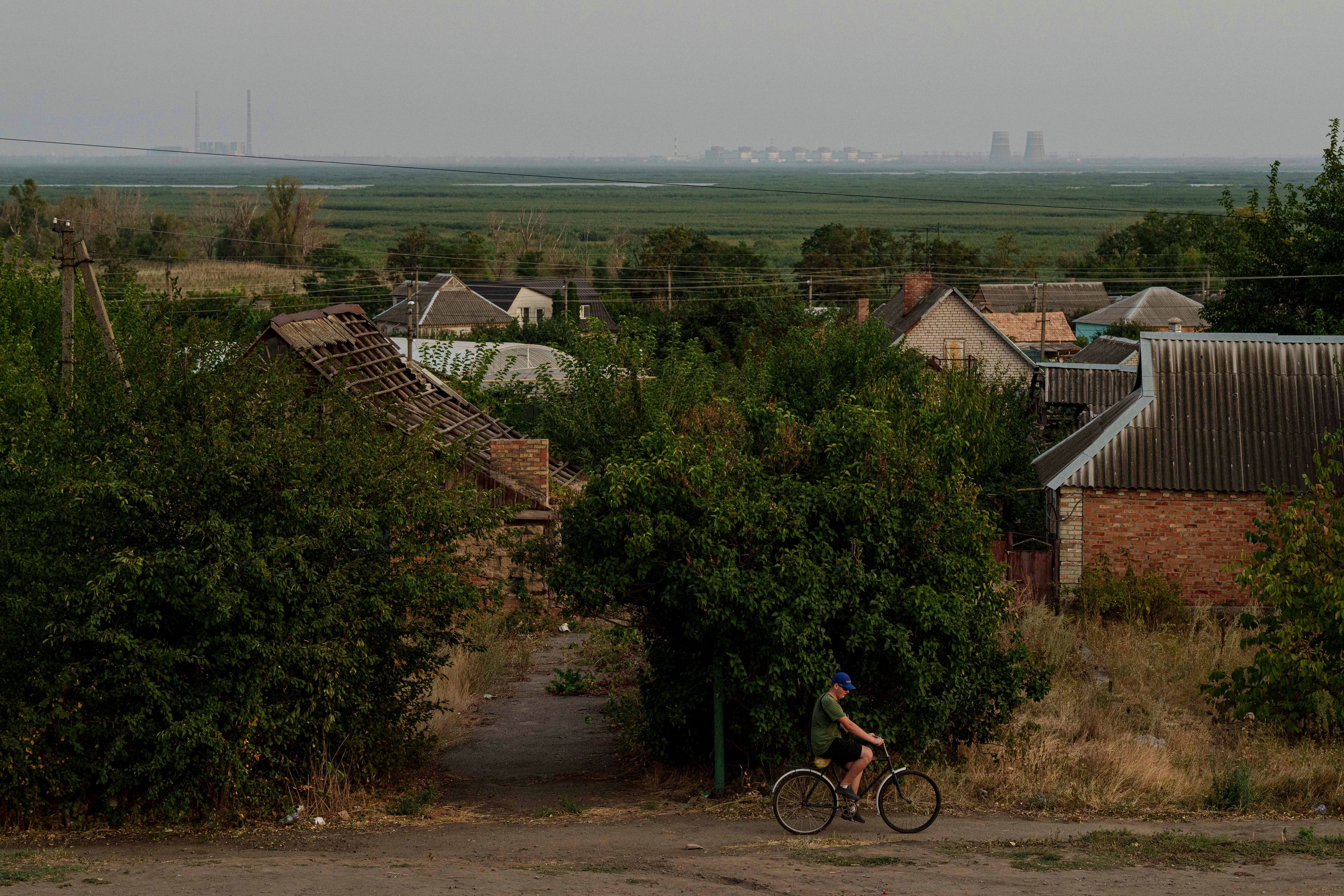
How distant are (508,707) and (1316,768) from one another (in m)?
9.08

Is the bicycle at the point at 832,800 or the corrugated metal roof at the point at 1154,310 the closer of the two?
the bicycle at the point at 832,800

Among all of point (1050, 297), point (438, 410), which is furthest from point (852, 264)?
point (438, 410)

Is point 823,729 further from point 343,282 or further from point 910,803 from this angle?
point 343,282

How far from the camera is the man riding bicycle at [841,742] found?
9852 mm

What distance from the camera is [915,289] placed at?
51.4m

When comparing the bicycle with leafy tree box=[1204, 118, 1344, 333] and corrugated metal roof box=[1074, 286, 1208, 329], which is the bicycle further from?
corrugated metal roof box=[1074, 286, 1208, 329]

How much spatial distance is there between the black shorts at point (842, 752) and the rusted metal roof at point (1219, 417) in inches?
465

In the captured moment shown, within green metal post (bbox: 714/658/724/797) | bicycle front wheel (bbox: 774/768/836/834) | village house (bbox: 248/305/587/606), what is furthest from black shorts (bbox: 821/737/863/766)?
village house (bbox: 248/305/587/606)

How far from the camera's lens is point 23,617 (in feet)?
33.1

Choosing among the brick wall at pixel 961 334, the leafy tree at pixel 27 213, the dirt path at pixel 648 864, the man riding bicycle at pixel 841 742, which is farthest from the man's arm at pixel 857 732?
the leafy tree at pixel 27 213

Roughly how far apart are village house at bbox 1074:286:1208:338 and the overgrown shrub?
50443 mm

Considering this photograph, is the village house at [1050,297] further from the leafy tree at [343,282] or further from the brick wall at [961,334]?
the leafy tree at [343,282]

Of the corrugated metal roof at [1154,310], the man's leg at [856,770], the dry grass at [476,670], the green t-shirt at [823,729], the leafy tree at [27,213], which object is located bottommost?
the dry grass at [476,670]

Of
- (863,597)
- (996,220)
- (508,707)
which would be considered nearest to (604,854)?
(863,597)
